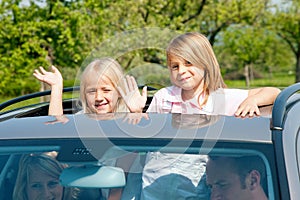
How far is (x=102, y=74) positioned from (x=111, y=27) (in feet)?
70.1

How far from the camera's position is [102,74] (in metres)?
3.26

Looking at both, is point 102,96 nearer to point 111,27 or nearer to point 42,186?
point 42,186

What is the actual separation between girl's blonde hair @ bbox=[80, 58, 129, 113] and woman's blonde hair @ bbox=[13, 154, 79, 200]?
0.68m

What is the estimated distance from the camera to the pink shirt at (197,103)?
2885 millimetres

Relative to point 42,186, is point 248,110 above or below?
above

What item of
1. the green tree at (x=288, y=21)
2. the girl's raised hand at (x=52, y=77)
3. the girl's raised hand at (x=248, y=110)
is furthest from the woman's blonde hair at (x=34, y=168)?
the green tree at (x=288, y=21)

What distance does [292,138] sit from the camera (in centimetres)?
218

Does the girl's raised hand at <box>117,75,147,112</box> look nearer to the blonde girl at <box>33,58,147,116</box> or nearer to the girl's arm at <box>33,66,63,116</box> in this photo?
the blonde girl at <box>33,58,147,116</box>

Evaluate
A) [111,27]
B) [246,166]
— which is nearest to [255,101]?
[246,166]

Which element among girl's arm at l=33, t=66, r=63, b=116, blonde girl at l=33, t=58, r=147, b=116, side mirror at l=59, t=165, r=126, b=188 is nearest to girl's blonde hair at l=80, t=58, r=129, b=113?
blonde girl at l=33, t=58, r=147, b=116

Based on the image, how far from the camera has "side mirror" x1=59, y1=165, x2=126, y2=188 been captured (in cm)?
221

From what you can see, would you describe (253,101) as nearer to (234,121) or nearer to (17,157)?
(234,121)

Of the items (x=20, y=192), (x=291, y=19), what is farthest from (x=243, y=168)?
(x=291, y=19)

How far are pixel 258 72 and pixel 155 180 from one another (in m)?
60.7
